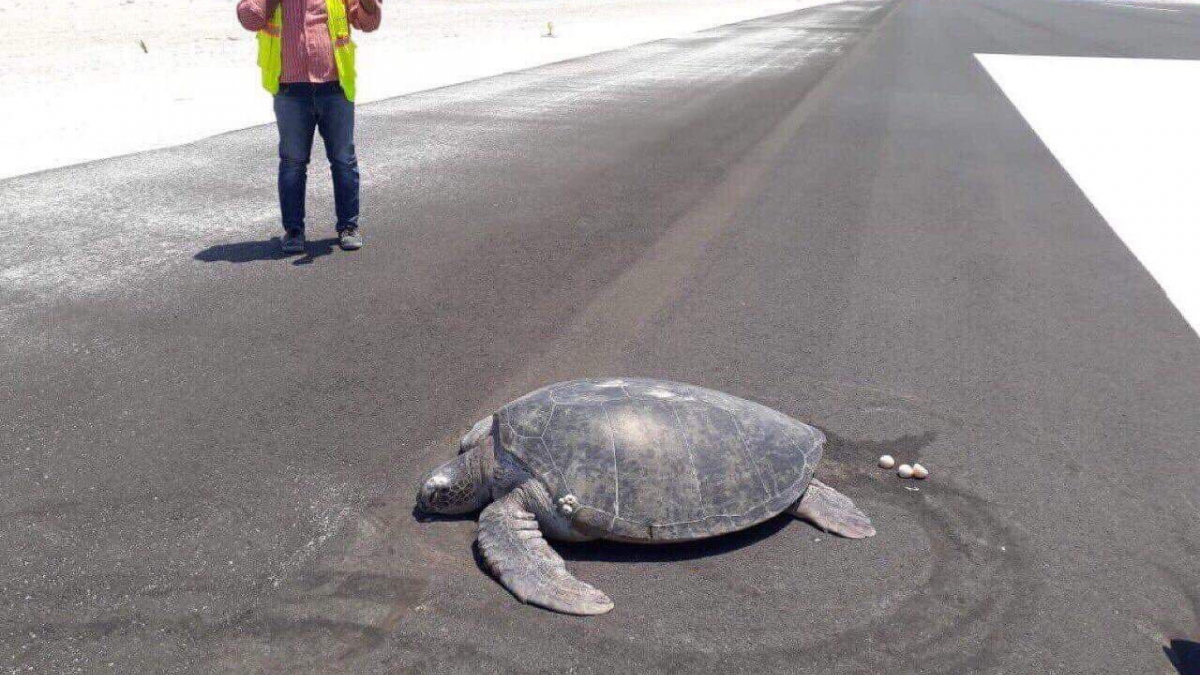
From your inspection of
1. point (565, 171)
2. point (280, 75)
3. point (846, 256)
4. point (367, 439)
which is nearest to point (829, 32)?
point (565, 171)

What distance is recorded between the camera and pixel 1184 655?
3.35 metres

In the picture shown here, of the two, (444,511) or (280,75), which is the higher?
(280,75)

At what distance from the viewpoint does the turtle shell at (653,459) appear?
3719 mm

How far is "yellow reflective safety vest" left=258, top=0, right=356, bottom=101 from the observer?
664 cm

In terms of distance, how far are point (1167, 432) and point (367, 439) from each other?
465cm

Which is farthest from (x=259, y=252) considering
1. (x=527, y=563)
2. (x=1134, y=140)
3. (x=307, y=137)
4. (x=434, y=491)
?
(x=1134, y=140)

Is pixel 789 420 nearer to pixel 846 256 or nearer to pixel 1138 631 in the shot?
pixel 1138 631

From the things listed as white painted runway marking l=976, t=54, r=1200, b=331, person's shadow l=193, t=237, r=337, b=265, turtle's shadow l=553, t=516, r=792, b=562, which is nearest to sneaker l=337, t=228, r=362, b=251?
person's shadow l=193, t=237, r=337, b=265

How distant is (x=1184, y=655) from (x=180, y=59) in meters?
22.1

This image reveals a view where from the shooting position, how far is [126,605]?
11.1ft

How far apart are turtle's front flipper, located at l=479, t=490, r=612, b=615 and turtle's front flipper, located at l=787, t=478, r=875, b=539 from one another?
1157mm

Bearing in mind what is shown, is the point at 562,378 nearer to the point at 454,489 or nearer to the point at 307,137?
the point at 454,489

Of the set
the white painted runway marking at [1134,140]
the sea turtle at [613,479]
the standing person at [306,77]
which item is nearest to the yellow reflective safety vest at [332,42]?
the standing person at [306,77]

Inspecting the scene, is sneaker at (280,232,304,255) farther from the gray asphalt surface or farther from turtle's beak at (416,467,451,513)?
turtle's beak at (416,467,451,513)
